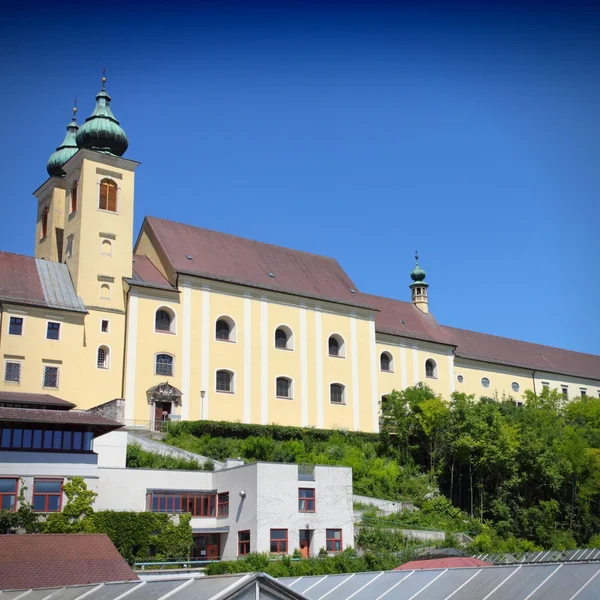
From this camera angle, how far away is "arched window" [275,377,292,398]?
52969 millimetres

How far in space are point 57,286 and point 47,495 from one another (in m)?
16.5

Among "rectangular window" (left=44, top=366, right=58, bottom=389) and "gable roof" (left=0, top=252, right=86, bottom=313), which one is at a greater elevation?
"gable roof" (left=0, top=252, right=86, bottom=313)

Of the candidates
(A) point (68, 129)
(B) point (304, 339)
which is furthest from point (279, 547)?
(A) point (68, 129)

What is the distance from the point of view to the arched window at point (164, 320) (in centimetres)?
4907

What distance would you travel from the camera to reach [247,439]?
147 feet

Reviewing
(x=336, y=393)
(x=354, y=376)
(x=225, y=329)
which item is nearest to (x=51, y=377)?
(x=225, y=329)

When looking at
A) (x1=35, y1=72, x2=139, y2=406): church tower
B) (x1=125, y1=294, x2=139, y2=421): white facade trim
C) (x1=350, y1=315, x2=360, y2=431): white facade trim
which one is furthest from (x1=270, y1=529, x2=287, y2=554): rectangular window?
(x1=350, y1=315, x2=360, y2=431): white facade trim

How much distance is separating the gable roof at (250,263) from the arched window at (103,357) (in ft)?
20.8

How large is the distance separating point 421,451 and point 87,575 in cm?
3006

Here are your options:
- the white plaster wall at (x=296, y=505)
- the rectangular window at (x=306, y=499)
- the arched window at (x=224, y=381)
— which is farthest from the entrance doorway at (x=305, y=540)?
the arched window at (x=224, y=381)

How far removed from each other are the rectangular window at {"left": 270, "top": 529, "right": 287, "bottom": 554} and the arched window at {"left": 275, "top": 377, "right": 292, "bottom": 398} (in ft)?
58.5

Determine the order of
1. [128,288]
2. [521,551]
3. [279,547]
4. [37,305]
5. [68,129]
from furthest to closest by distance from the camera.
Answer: [68,129], [128,288], [37,305], [521,551], [279,547]

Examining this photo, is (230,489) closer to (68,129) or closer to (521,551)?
(521,551)

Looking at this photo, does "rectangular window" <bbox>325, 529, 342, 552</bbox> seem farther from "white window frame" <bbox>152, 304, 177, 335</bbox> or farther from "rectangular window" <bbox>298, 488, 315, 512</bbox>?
"white window frame" <bbox>152, 304, 177, 335</bbox>
